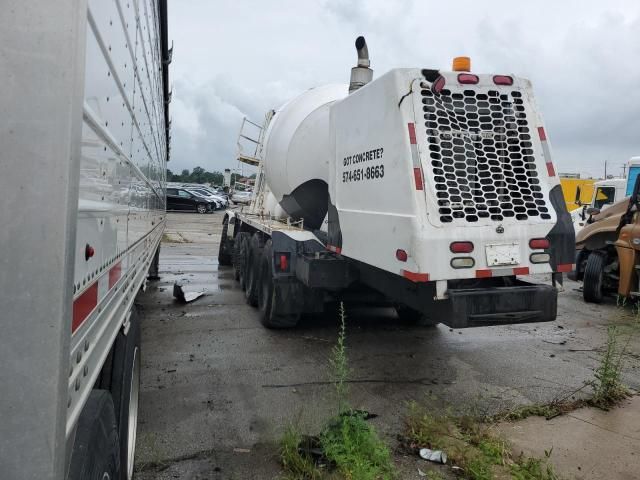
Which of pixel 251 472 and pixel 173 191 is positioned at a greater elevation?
pixel 173 191

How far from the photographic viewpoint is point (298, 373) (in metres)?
4.96

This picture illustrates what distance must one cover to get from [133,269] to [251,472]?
1517 mm

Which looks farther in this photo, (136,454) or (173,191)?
(173,191)

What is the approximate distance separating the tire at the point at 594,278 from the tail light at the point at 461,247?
6307 millimetres

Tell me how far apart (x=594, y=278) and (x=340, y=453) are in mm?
7254

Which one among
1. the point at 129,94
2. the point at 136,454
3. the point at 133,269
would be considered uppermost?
the point at 129,94

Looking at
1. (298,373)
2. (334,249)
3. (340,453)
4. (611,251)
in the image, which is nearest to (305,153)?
(334,249)

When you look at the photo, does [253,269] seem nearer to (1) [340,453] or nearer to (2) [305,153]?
(2) [305,153]

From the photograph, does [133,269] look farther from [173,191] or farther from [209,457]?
[173,191]

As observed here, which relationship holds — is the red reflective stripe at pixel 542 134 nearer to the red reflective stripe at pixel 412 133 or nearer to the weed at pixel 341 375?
the red reflective stripe at pixel 412 133

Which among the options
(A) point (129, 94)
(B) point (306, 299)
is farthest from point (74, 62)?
(B) point (306, 299)

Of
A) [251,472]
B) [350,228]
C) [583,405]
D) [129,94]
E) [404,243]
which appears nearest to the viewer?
[129,94]

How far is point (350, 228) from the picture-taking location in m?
4.64

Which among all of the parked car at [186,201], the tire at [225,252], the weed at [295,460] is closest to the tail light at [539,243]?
the weed at [295,460]
